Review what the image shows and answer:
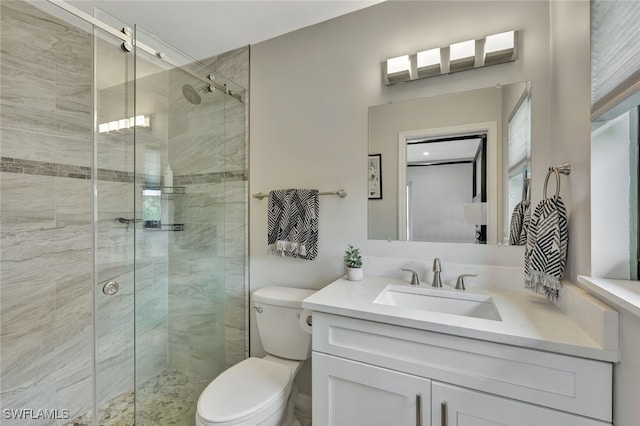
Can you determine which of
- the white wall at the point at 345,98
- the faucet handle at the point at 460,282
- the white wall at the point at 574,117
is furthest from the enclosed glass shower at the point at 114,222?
the white wall at the point at 574,117

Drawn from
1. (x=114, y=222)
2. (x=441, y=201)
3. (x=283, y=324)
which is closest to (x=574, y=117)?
(x=441, y=201)

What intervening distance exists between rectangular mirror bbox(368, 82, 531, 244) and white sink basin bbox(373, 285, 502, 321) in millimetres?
293

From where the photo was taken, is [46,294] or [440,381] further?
[46,294]

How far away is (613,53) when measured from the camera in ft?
2.49

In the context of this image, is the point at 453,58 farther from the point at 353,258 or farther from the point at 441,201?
the point at 353,258

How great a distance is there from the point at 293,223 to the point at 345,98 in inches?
31.6

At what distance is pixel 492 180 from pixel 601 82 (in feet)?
1.88

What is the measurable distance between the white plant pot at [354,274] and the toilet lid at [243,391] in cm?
56

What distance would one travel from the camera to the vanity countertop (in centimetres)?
77

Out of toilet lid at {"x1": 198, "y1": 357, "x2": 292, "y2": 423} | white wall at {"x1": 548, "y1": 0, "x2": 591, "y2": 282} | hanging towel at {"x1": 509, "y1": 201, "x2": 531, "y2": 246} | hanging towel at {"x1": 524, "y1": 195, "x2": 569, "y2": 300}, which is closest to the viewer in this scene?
white wall at {"x1": 548, "y1": 0, "x2": 591, "y2": 282}

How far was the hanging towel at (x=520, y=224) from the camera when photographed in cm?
128

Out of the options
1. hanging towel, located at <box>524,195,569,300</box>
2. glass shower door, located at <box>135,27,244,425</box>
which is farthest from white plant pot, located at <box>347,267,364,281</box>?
glass shower door, located at <box>135,27,244,425</box>

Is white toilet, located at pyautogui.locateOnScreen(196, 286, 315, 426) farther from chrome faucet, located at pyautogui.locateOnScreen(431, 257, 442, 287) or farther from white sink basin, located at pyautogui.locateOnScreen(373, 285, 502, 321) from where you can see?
chrome faucet, located at pyautogui.locateOnScreen(431, 257, 442, 287)

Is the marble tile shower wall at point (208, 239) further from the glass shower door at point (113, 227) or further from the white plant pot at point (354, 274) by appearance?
the white plant pot at point (354, 274)
